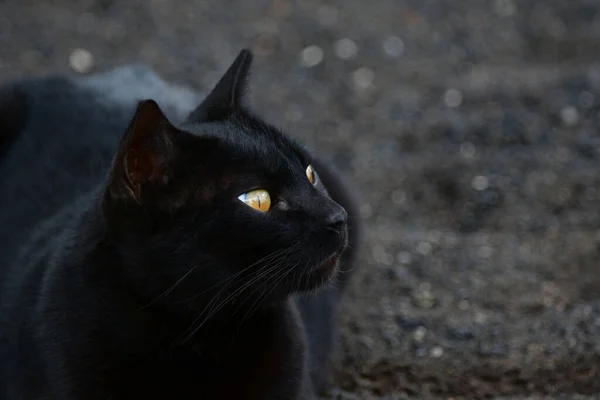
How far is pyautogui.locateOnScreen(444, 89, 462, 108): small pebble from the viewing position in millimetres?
3998

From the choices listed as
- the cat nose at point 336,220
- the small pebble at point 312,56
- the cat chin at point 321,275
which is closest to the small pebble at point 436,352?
the cat chin at point 321,275

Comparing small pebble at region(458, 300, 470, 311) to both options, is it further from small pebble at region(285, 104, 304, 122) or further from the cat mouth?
small pebble at region(285, 104, 304, 122)

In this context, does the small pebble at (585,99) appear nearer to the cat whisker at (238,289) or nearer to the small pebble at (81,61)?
the small pebble at (81,61)

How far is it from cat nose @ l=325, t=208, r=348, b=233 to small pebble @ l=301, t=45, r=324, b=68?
8.67 ft

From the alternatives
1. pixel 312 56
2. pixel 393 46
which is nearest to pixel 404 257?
pixel 312 56

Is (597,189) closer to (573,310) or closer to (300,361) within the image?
(573,310)

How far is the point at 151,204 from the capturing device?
170cm

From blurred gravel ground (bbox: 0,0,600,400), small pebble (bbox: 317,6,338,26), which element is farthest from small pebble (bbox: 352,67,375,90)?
small pebble (bbox: 317,6,338,26)

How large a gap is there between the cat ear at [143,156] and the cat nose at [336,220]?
0.30 meters

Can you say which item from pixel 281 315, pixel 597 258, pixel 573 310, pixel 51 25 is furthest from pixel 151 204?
pixel 51 25

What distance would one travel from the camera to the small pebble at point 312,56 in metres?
4.34

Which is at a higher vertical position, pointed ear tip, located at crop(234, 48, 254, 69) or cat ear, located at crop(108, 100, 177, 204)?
pointed ear tip, located at crop(234, 48, 254, 69)

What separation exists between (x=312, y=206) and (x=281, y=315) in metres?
0.32

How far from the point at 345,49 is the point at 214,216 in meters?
2.87
